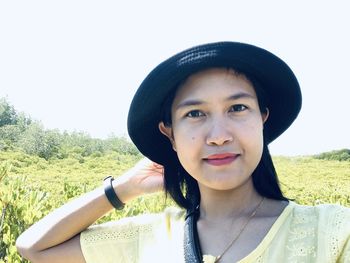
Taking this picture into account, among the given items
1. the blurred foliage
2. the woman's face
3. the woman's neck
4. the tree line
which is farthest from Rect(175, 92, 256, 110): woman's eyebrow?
the tree line

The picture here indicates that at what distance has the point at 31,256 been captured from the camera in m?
2.27

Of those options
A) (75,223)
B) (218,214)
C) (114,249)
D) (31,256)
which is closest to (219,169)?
(218,214)

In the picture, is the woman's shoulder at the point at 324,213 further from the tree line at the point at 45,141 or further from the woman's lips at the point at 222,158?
Answer: the tree line at the point at 45,141

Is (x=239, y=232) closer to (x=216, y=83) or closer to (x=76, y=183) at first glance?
(x=216, y=83)

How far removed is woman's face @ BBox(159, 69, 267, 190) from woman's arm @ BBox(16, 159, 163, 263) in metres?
0.56

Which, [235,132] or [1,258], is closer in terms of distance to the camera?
[235,132]

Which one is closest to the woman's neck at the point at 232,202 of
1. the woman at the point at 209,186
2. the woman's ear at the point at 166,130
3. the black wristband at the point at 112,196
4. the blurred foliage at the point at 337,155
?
the woman at the point at 209,186

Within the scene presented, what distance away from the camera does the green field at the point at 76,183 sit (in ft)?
9.41

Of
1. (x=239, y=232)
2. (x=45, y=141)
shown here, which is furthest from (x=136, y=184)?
(x=45, y=141)

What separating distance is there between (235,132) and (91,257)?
33.6 inches

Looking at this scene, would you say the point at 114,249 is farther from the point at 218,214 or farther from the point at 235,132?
Result: the point at 235,132

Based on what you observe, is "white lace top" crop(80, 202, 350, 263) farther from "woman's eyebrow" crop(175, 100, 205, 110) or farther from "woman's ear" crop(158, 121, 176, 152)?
"woman's eyebrow" crop(175, 100, 205, 110)

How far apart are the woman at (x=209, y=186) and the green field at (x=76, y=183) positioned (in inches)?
10.3

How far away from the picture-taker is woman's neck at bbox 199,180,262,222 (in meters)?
1.90
